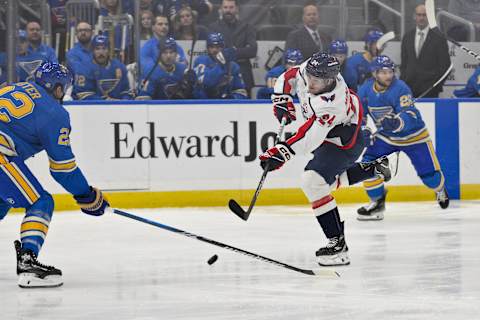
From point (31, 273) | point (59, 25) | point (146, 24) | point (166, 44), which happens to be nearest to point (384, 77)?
point (166, 44)

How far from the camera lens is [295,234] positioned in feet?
23.7

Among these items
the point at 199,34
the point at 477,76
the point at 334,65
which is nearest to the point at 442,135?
the point at 477,76

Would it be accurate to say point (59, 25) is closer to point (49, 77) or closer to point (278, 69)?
point (278, 69)

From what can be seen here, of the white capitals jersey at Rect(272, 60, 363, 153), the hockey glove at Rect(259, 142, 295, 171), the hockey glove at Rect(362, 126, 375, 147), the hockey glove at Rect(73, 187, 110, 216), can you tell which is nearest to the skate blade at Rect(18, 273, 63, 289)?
the hockey glove at Rect(73, 187, 110, 216)

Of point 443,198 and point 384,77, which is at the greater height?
point 384,77

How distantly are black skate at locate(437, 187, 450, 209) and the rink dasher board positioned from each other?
2.20 ft

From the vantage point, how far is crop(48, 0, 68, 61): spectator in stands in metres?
8.59

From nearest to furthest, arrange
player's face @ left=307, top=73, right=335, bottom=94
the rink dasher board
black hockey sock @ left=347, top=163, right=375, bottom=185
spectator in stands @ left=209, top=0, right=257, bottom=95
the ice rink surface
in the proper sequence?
the ice rink surface, player's face @ left=307, top=73, right=335, bottom=94, black hockey sock @ left=347, top=163, right=375, bottom=185, the rink dasher board, spectator in stands @ left=209, top=0, right=257, bottom=95

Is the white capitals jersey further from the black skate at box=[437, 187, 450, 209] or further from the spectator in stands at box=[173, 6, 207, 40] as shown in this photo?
the spectator in stands at box=[173, 6, 207, 40]

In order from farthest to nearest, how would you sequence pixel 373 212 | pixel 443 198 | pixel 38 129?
1. pixel 443 198
2. pixel 373 212
3. pixel 38 129

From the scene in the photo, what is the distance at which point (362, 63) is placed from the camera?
9406 millimetres

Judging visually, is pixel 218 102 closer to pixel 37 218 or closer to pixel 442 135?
pixel 442 135

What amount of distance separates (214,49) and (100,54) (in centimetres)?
91

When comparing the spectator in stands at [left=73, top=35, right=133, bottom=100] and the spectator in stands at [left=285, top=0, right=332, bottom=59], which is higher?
the spectator in stands at [left=285, top=0, right=332, bottom=59]
